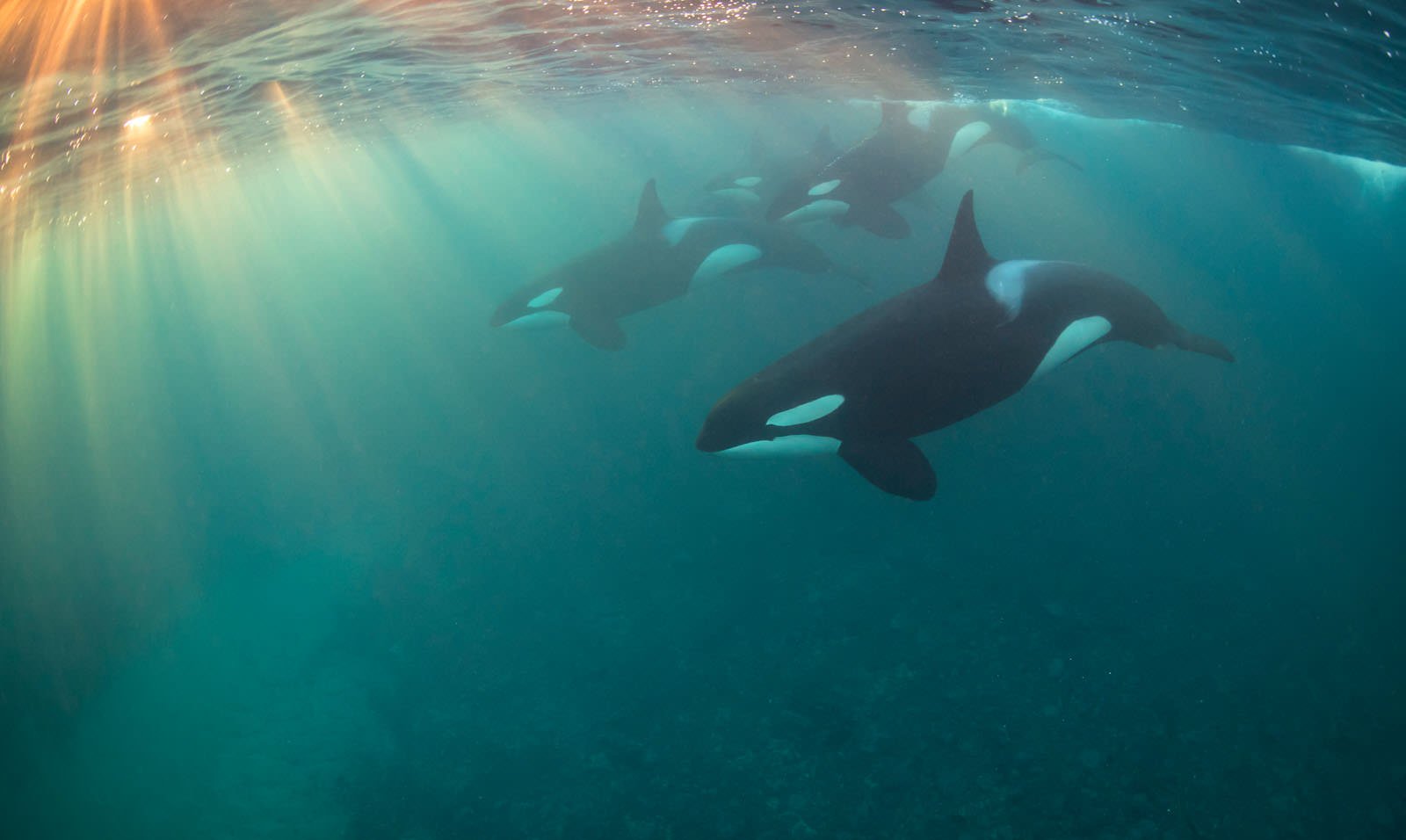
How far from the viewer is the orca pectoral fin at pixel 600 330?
12.3m

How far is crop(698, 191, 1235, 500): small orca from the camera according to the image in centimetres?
648

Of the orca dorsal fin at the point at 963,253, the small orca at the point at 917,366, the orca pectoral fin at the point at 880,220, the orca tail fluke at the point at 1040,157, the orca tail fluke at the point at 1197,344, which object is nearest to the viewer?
the small orca at the point at 917,366

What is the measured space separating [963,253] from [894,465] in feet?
6.69

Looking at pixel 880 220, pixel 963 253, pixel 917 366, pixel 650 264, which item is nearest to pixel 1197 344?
pixel 963 253

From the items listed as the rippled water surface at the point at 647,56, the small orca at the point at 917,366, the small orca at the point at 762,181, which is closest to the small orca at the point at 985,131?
the rippled water surface at the point at 647,56

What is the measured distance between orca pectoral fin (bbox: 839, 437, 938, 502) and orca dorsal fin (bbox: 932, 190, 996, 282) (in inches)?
62.9

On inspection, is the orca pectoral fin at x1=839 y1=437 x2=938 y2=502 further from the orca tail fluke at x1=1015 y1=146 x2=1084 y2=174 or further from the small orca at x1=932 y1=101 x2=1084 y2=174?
the orca tail fluke at x1=1015 y1=146 x2=1084 y2=174

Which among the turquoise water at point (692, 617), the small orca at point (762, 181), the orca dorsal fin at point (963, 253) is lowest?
the turquoise water at point (692, 617)

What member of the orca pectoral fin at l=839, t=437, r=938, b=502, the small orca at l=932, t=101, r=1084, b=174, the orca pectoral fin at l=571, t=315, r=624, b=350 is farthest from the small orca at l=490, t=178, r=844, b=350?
the orca pectoral fin at l=839, t=437, r=938, b=502

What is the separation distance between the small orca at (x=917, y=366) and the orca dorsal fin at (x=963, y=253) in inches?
0.5

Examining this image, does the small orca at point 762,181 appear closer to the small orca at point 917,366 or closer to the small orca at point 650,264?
the small orca at point 650,264

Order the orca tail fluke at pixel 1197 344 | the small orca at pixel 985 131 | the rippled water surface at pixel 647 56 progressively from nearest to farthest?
the orca tail fluke at pixel 1197 344
the rippled water surface at pixel 647 56
the small orca at pixel 985 131

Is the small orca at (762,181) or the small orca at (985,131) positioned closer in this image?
the small orca at (985,131)

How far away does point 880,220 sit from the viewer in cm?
1319
